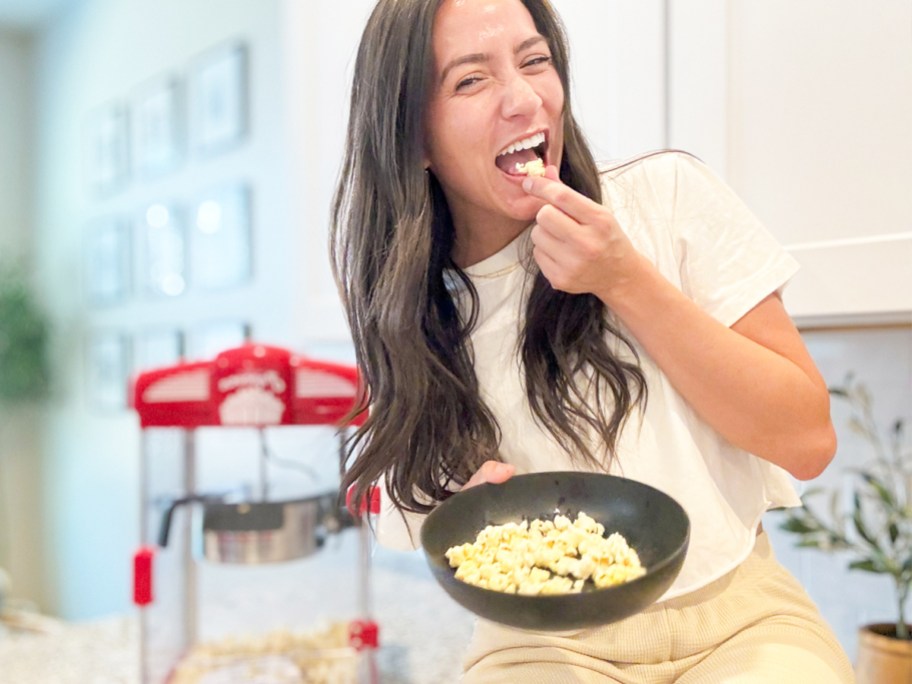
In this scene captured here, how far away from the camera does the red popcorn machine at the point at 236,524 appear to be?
140cm

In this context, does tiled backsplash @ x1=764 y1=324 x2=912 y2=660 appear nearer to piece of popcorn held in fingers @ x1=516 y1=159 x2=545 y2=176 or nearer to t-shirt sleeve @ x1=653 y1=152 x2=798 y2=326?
t-shirt sleeve @ x1=653 y1=152 x2=798 y2=326

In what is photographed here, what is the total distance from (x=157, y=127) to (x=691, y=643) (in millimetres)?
2899

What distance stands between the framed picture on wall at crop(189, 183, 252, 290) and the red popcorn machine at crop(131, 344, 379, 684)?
1206mm

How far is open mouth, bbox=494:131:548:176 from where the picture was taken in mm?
854

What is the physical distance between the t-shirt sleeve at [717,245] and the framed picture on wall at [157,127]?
2.50m

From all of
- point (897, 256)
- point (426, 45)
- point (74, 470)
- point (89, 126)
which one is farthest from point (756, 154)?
point (74, 470)

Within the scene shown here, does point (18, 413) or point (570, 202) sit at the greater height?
point (570, 202)

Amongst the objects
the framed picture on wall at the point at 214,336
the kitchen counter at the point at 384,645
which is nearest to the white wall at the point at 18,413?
the framed picture on wall at the point at 214,336

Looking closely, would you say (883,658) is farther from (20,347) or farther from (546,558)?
(20,347)

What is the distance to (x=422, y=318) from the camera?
0.93 m

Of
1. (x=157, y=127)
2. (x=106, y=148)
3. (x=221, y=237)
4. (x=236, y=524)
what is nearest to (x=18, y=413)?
(x=106, y=148)

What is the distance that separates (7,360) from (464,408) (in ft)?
A: 11.7

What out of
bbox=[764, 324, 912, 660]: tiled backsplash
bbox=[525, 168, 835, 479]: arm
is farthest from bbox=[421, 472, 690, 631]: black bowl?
bbox=[764, 324, 912, 660]: tiled backsplash

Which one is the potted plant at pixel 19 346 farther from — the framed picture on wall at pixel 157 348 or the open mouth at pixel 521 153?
the open mouth at pixel 521 153
